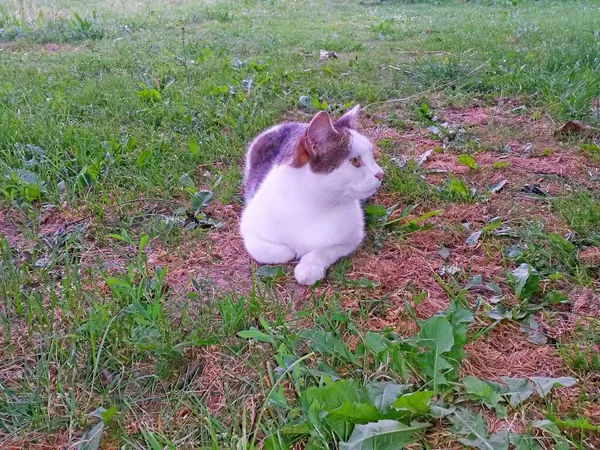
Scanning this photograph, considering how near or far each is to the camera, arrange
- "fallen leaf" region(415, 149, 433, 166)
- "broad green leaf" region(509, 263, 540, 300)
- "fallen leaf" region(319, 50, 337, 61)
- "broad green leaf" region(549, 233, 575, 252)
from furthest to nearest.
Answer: "fallen leaf" region(319, 50, 337, 61), "fallen leaf" region(415, 149, 433, 166), "broad green leaf" region(549, 233, 575, 252), "broad green leaf" region(509, 263, 540, 300)

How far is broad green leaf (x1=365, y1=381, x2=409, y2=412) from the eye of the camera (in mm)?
1316

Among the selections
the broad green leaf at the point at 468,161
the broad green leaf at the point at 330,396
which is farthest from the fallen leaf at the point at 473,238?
the broad green leaf at the point at 330,396

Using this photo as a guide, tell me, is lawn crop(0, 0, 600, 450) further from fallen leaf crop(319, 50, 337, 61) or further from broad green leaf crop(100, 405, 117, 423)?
fallen leaf crop(319, 50, 337, 61)

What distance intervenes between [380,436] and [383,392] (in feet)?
0.52

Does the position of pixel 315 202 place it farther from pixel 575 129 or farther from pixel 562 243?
pixel 575 129

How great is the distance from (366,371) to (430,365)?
184 mm

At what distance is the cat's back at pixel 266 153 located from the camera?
2.47m

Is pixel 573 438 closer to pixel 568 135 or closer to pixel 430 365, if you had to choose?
pixel 430 365

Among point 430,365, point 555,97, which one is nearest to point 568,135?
point 555,97

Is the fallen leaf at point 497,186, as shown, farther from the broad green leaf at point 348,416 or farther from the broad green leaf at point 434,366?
the broad green leaf at point 348,416

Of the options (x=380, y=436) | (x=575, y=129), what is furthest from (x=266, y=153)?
(x=575, y=129)

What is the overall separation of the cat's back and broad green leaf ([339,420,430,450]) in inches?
54.1

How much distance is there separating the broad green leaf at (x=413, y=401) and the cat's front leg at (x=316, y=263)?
748 mm

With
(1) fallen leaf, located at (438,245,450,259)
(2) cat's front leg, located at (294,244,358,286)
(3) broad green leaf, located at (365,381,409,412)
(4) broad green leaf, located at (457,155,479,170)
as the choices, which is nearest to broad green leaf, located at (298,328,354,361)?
(3) broad green leaf, located at (365,381,409,412)
